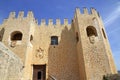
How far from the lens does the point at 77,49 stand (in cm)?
1194

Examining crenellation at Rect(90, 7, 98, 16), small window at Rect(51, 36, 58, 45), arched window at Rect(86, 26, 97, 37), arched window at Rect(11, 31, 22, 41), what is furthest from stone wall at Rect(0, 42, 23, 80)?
crenellation at Rect(90, 7, 98, 16)

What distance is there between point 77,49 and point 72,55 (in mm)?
743

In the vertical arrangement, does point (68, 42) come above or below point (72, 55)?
above

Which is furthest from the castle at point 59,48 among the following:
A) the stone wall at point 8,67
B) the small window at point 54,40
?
the stone wall at point 8,67

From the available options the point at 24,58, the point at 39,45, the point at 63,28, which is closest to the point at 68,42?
the point at 63,28

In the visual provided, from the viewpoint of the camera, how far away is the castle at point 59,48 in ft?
32.3

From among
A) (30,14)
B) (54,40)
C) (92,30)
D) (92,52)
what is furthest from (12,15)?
(92,52)

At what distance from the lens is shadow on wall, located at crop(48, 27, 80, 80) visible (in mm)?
11060

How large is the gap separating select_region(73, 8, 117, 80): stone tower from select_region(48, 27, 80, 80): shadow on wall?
3.04 feet

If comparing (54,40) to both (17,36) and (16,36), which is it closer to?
(17,36)

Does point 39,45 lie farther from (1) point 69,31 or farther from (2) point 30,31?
(1) point 69,31

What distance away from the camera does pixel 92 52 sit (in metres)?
10.3

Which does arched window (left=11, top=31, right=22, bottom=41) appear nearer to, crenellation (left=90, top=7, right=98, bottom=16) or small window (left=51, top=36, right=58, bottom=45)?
small window (left=51, top=36, right=58, bottom=45)

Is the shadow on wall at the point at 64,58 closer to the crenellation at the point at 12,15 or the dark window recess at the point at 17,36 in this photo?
the dark window recess at the point at 17,36
